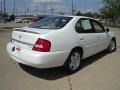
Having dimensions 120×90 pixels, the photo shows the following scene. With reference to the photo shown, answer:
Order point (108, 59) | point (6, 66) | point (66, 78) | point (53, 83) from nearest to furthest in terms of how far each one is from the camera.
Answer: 1. point (53, 83)
2. point (66, 78)
3. point (6, 66)
4. point (108, 59)

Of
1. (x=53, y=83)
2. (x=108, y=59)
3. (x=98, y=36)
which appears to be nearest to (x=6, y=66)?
(x=53, y=83)

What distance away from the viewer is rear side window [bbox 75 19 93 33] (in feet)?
19.7

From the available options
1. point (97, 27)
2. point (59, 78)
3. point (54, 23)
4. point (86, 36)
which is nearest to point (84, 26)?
point (86, 36)

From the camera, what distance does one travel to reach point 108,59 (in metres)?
7.53

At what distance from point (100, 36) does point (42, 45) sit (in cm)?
288

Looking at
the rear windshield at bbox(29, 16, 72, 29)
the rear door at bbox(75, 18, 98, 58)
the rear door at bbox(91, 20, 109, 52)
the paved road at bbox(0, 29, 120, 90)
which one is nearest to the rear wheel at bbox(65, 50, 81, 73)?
the paved road at bbox(0, 29, 120, 90)

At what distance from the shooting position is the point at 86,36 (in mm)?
6160

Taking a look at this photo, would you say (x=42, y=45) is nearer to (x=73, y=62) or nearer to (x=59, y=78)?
(x=59, y=78)

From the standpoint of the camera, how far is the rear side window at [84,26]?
6.00 metres

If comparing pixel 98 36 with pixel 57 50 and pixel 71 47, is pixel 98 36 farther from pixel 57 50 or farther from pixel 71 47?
pixel 57 50

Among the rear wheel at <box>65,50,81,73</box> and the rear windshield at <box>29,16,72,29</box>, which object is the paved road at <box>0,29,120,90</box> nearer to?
the rear wheel at <box>65,50,81,73</box>

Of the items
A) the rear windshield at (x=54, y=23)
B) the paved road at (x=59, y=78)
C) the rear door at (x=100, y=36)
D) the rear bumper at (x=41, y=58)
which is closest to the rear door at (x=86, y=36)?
the rear door at (x=100, y=36)

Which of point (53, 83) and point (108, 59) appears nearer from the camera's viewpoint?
point (53, 83)

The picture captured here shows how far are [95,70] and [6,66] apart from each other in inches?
105
